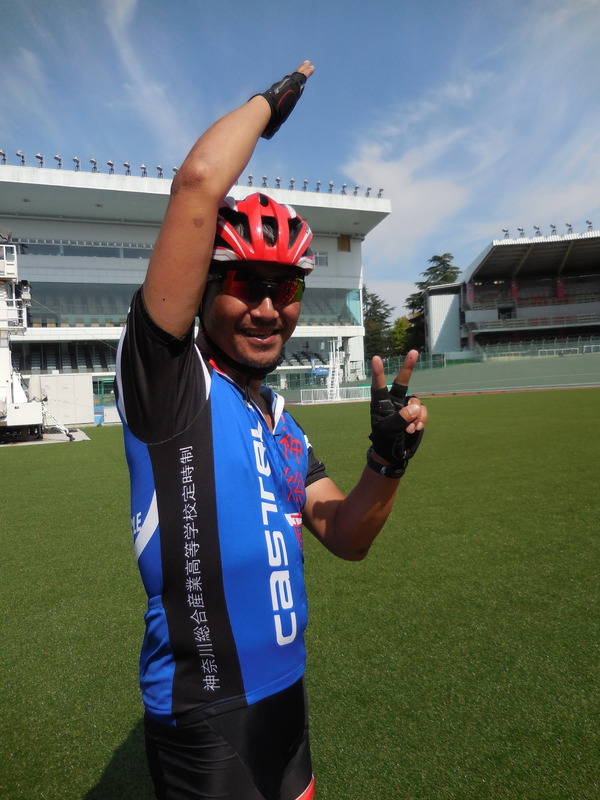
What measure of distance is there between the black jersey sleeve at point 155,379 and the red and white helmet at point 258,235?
33 cm

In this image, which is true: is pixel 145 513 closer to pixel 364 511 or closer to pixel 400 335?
pixel 364 511

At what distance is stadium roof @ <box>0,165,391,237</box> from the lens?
124 feet

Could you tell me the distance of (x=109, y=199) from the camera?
40375 millimetres

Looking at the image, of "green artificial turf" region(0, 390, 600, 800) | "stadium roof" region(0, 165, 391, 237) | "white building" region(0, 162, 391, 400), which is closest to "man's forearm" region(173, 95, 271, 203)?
"green artificial turf" region(0, 390, 600, 800)

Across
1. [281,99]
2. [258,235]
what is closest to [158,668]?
[258,235]

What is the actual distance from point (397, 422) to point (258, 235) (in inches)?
27.0

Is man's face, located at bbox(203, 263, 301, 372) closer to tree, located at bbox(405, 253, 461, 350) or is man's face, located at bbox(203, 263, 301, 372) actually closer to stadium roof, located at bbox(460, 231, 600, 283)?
stadium roof, located at bbox(460, 231, 600, 283)

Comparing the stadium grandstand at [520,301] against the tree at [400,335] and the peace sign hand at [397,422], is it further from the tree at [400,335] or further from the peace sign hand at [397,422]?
the peace sign hand at [397,422]

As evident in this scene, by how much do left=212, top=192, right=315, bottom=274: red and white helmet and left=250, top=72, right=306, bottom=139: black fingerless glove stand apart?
0.63 ft

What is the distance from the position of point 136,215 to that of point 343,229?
19.0m

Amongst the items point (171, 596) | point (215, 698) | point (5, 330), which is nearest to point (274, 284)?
point (171, 596)

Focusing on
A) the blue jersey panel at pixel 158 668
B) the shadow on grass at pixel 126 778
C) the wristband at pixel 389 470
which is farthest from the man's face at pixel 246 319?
the shadow on grass at pixel 126 778

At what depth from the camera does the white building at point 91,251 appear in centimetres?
3928

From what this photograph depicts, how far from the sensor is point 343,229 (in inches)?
1948
